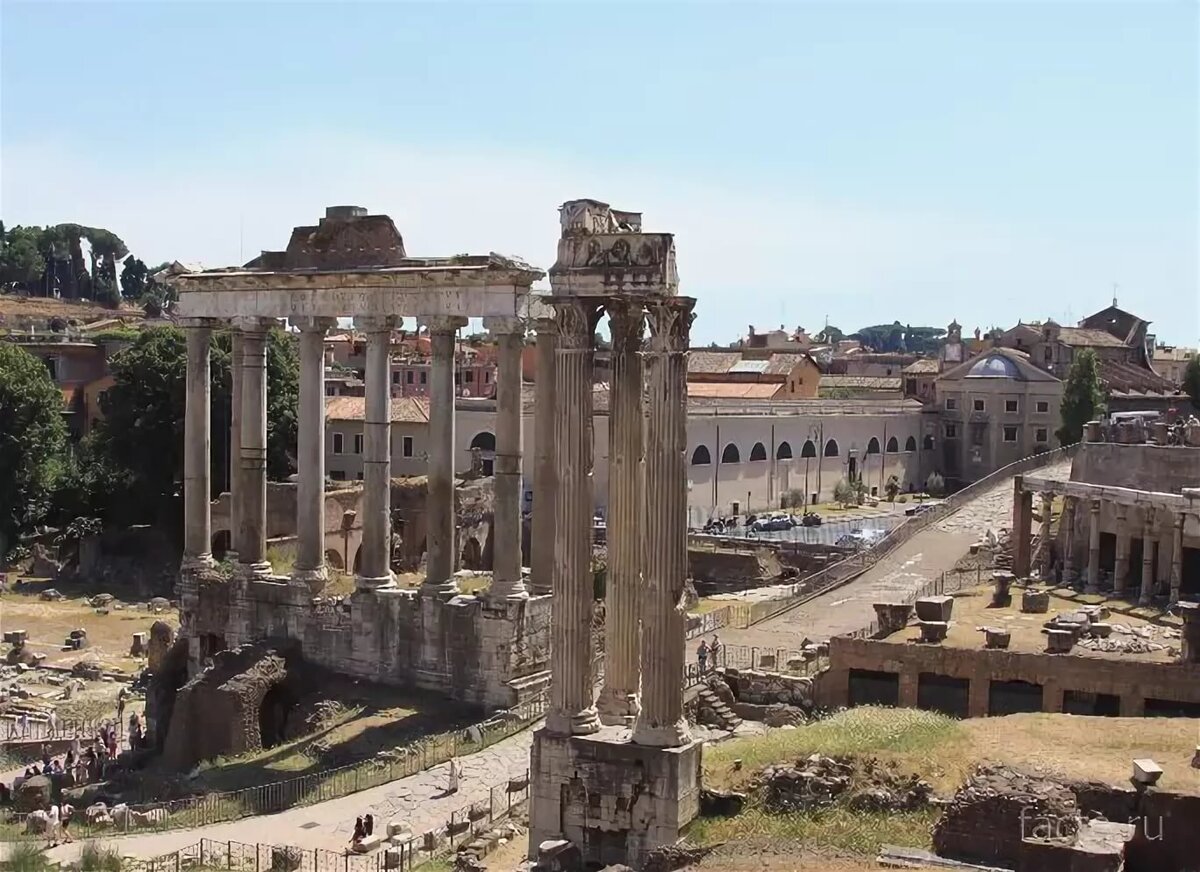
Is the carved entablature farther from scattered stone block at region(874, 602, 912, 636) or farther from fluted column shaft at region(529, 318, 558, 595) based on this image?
scattered stone block at region(874, 602, 912, 636)

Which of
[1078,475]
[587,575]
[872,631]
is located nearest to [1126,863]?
[587,575]

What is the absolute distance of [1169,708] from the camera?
30203 mm

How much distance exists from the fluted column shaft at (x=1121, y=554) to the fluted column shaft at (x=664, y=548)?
93.7 feet

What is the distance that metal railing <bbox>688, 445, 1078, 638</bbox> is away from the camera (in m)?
42.9

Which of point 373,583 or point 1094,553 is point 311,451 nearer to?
point 373,583

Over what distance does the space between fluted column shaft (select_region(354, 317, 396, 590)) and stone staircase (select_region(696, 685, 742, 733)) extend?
760 centimetres

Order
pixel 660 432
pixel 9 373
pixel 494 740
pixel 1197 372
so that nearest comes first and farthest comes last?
pixel 660 432 < pixel 494 740 < pixel 9 373 < pixel 1197 372

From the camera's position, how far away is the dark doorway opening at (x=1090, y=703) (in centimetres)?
3100

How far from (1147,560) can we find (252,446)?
26416mm

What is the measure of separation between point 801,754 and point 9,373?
164 feet

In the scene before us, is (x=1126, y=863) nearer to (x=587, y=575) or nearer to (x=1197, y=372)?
(x=587, y=575)

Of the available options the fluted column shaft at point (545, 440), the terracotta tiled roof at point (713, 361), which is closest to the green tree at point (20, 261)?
the terracotta tiled roof at point (713, 361)

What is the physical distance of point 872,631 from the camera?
120ft

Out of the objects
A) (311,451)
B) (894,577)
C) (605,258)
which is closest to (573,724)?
(605,258)
